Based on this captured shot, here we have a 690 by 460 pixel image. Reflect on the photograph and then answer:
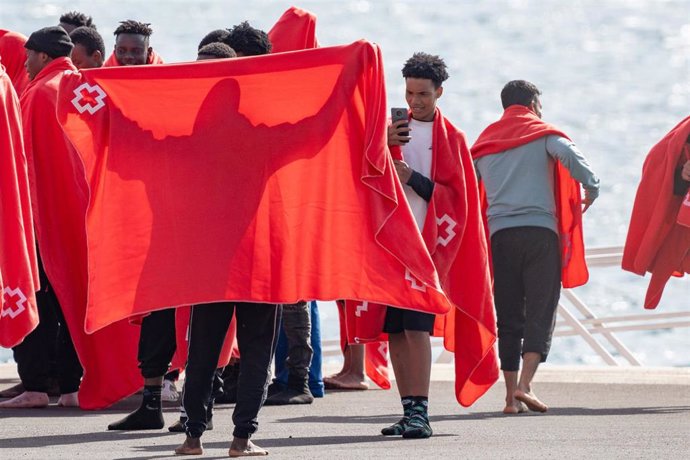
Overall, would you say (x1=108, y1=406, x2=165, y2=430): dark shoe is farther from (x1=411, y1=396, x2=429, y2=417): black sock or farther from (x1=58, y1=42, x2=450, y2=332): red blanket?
(x1=411, y1=396, x2=429, y2=417): black sock

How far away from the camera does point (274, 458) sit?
8898 mm

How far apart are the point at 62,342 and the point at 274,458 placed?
312 centimetres

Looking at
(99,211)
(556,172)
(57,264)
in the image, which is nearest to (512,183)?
(556,172)

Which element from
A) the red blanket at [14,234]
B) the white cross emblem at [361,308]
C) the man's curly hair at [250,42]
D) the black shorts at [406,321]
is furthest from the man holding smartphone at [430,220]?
the red blanket at [14,234]

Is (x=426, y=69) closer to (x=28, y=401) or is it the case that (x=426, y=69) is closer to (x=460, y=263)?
(x=460, y=263)

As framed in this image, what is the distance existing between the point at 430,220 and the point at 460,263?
371mm

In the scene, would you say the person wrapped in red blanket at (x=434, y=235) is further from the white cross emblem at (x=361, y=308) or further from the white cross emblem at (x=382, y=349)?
the white cross emblem at (x=382, y=349)

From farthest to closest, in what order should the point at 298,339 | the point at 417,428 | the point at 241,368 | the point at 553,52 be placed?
1. the point at 553,52
2. the point at 298,339
3. the point at 417,428
4. the point at 241,368

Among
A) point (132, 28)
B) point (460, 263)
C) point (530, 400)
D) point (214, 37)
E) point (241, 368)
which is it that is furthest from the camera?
point (530, 400)

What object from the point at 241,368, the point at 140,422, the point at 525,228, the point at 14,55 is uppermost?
the point at 14,55

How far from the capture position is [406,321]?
33.0ft

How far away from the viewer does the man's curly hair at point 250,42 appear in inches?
393

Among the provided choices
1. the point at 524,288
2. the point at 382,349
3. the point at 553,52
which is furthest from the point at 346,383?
the point at 553,52

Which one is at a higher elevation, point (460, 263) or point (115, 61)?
point (115, 61)
